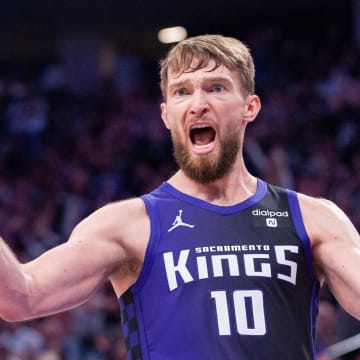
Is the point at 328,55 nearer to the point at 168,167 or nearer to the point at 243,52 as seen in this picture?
the point at 168,167

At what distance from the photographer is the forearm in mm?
2803

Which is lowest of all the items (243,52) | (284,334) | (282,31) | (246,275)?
(284,334)

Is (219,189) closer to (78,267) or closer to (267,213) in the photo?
(267,213)

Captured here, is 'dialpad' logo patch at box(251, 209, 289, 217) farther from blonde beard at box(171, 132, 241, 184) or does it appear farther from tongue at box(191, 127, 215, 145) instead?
tongue at box(191, 127, 215, 145)

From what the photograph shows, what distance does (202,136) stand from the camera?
3.31m

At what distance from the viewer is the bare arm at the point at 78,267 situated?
2871 millimetres

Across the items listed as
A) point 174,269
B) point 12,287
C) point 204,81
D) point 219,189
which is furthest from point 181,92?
point 12,287

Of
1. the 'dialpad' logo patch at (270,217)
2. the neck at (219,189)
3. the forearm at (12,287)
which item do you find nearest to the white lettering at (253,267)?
the 'dialpad' logo patch at (270,217)

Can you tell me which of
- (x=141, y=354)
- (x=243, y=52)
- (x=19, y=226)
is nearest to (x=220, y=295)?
(x=141, y=354)

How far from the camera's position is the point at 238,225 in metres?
3.24

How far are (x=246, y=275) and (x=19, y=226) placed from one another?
7639 mm

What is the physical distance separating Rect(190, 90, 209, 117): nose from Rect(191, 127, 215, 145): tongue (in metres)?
0.07

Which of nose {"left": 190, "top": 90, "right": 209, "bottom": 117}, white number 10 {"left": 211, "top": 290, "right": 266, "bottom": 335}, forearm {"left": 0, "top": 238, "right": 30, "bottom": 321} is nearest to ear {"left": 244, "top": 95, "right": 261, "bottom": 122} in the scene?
nose {"left": 190, "top": 90, "right": 209, "bottom": 117}

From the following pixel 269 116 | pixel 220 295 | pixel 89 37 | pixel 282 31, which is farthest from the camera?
pixel 89 37
